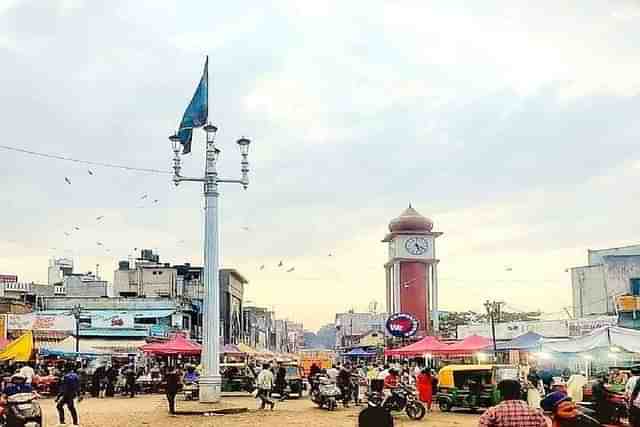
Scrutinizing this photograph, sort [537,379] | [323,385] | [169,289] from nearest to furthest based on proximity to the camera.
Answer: [537,379] → [323,385] → [169,289]

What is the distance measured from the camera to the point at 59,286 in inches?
3145

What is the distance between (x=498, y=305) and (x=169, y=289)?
93.3ft

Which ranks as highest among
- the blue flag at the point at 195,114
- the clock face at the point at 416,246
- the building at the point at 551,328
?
the clock face at the point at 416,246

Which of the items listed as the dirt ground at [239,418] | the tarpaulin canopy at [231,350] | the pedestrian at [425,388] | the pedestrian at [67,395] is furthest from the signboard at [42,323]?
the pedestrian at [67,395]

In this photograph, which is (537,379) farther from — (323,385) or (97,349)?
(97,349)

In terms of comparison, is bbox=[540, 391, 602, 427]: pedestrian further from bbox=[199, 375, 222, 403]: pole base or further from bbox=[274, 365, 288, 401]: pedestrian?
bbox=[274, 365, 288, 401]: pedestrian

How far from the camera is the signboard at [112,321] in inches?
2319

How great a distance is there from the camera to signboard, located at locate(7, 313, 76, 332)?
164 ft

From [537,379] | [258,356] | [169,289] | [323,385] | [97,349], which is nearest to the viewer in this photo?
[537,379]

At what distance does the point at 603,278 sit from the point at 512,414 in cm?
5802

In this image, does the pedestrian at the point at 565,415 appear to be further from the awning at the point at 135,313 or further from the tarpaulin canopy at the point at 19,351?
the awning at the point at 135,313

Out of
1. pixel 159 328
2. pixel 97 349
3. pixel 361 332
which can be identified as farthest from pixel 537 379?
pixel 361 332

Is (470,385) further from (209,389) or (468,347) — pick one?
(209,389)

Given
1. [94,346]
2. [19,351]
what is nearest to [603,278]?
[94,346]
